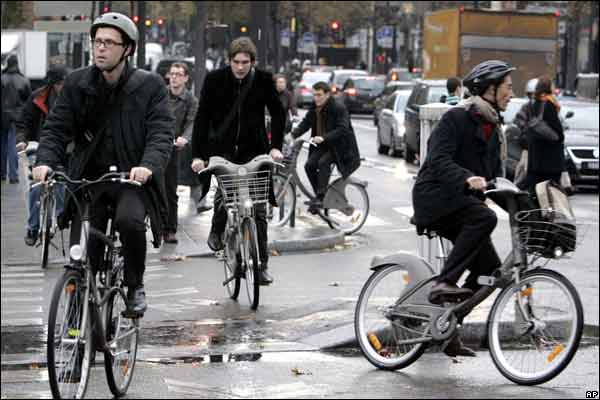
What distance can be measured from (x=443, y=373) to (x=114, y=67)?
253 cm

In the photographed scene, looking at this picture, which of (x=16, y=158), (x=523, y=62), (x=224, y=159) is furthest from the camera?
(x=523, y=62)

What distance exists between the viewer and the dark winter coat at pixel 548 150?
16.5m

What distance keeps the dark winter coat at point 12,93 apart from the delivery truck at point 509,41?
15430mm

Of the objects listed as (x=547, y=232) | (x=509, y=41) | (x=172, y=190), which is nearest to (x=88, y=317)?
(x=547, y=232)

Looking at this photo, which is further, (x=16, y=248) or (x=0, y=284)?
(x=16, y=248)

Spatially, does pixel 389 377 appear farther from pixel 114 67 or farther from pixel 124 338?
pixel 114 67

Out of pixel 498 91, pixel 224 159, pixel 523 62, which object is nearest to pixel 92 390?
pixel 498 91

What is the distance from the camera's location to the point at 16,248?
48.1 ft

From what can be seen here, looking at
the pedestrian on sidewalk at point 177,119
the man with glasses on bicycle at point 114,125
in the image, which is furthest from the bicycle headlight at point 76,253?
the pedestrian on sidewalk at point 177,119

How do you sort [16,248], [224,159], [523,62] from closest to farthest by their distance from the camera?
[224,159] → [16,248] → [523,62]

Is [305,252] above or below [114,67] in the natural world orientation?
below

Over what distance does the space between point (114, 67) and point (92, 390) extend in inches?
64.3

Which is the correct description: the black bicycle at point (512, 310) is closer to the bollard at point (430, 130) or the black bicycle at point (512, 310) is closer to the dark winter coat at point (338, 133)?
the bollard at point (430, 130)

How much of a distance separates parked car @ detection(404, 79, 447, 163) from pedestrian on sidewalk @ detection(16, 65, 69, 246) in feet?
46.7
